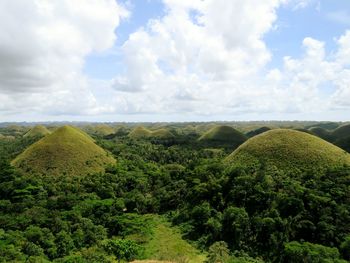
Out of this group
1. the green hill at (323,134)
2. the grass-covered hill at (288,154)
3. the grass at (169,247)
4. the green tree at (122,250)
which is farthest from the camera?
the green hill at (323,134)

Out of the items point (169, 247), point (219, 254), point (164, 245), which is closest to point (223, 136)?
point (164, 245)

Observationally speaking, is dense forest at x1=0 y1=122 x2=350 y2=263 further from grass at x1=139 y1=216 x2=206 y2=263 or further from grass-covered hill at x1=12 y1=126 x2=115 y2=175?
grass-covered hill at x1=12 y1=126 x2=115 y2=175

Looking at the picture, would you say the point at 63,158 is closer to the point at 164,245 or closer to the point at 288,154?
the point at 164,245

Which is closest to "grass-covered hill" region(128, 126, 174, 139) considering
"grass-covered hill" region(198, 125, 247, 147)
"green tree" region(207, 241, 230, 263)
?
"grass-covered hill" region(198, 125, 247, 147)

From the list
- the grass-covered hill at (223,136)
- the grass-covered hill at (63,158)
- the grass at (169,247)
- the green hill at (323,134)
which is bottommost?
the grass at (169,247)

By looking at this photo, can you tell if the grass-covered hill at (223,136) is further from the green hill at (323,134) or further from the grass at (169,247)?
the grass at (169,247)

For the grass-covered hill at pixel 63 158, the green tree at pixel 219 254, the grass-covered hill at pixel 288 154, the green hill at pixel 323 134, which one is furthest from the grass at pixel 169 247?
the green hill at pixel 323 134

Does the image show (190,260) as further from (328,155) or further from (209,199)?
(328,155)

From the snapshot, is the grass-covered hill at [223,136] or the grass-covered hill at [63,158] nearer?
the grass-covered hill at [63,158]
